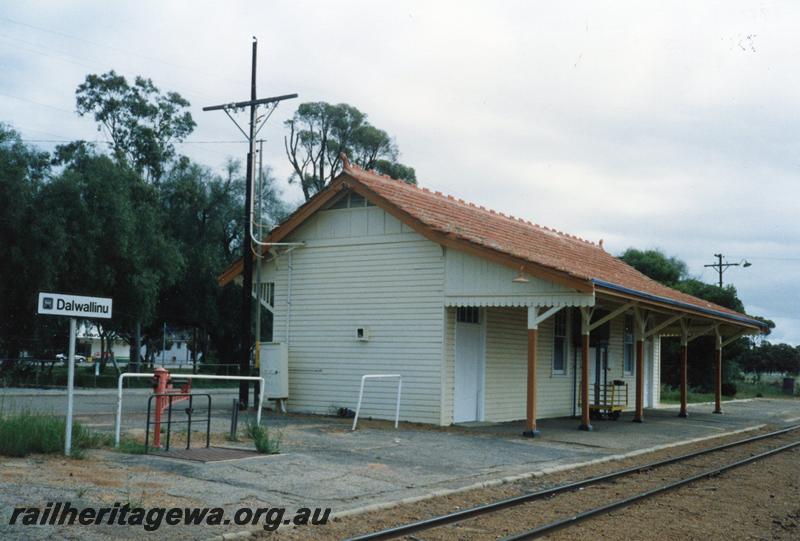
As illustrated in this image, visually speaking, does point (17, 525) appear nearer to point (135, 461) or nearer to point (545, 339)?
point (135, 461)

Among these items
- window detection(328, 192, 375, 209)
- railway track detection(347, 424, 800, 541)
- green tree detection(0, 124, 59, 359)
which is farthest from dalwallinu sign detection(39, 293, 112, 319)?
green tree detection(0, 124, 59, 359)

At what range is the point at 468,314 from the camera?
1764 cm

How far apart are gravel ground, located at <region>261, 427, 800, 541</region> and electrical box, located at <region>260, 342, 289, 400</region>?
328 inches

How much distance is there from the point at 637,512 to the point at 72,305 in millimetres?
6950

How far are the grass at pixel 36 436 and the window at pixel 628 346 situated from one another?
17.0m

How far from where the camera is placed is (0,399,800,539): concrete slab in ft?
27.9

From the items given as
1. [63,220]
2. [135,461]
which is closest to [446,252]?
[135,461]

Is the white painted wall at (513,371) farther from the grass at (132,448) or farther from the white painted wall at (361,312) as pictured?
the grass at (132,448)

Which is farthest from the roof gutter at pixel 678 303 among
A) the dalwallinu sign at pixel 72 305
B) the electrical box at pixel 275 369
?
the dalwallinu sign at pixel 72 305

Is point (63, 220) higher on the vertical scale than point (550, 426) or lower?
higher

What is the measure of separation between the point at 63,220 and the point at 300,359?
14435mm

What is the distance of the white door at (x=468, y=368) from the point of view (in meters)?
17.1

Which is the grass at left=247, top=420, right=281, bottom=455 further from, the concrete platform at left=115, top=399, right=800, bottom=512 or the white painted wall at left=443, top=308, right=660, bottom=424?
the white painted wall at left=443, top=308, right=660, bottom=424

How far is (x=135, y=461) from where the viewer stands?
1039cm
